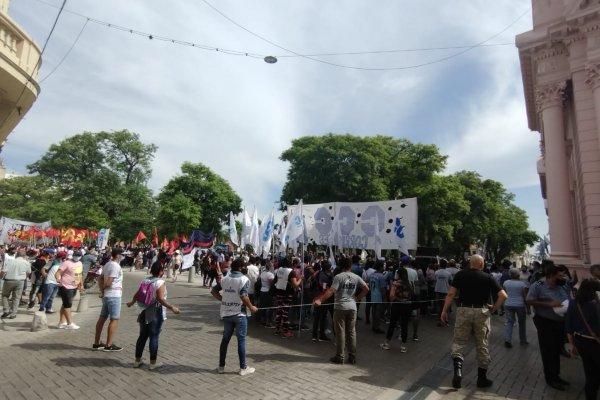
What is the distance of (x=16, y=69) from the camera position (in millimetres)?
10000

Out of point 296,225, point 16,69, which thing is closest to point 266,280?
point 296,225

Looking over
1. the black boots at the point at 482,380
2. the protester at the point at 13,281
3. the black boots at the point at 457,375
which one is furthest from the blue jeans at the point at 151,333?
the protester at the point at 13,281

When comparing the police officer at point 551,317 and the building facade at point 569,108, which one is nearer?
the police officer at point 551,317

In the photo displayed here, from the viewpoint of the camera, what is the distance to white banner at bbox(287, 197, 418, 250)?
420 inches

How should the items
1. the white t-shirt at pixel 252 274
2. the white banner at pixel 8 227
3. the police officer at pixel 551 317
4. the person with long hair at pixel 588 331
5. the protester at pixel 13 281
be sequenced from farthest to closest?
the white banner at pixel 8 227, the white t-shirt at pixel 252 274, the protester at pixel 13 281, the police officer at pixel 551 317, the person with long hair at pixel 588 331

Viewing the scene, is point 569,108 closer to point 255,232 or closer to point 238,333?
point 255,232

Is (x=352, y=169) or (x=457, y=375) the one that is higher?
(x=352, y=169)

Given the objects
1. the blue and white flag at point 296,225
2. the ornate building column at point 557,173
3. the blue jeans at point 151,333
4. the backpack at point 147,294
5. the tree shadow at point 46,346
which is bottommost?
the tree shadow at point 46,346

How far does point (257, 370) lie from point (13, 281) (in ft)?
24.6

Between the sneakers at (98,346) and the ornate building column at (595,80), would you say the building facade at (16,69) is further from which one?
the ornate building column at (595,80)

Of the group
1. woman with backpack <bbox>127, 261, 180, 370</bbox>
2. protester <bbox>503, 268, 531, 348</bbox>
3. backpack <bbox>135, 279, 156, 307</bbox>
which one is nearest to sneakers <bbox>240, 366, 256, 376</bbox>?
woman with backpack <bbox>127, 261, 180, 370</bbox>

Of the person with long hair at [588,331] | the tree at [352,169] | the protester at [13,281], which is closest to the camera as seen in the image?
the person with long hair at [588,331]

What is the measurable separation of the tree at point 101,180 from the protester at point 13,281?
36.1 m

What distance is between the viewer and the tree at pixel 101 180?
1726 inches
